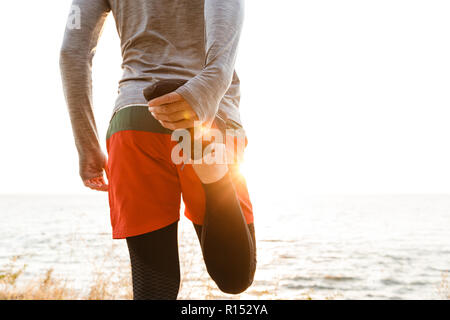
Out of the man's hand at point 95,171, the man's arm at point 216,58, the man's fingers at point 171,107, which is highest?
the man's arm at point 216,58

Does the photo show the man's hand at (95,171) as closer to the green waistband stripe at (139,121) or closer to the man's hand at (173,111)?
the green waistband stripe at (139,121)

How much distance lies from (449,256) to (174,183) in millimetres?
23944

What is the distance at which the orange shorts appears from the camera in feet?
3.92

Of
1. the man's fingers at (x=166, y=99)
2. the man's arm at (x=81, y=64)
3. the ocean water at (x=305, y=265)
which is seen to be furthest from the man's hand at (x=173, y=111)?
the ocean water at (x=305, y=265)

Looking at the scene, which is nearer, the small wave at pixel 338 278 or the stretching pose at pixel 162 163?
the stretching pose at pixel 162 163

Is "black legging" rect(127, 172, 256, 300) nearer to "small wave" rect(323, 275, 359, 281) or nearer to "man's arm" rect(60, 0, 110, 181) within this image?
"man's arm" rect(60, 0, 110, 181)

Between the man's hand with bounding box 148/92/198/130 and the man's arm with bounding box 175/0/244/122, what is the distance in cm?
2

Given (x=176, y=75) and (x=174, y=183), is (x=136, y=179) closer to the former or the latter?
(x=174, y=183)

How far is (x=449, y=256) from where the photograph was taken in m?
20.6

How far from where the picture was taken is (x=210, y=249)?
1.22 meters

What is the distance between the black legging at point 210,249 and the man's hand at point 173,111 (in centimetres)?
26

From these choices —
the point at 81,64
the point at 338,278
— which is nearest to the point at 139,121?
the point at 81,64

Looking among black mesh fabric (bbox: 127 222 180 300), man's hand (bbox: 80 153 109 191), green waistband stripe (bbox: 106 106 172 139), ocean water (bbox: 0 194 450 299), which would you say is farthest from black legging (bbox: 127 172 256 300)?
ocean water (bbox: 0 194 450 299)

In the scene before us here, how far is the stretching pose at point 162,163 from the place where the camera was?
3.87ft
